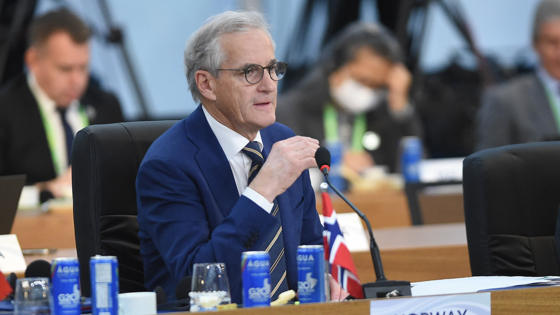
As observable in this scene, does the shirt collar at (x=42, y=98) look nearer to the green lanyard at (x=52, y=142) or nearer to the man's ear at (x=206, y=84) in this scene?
the green lanyard at (x=52, y=142)

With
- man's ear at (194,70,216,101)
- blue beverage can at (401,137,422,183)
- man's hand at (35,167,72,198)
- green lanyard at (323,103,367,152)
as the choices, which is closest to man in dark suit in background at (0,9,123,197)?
man's hand at (35,167,72,198)

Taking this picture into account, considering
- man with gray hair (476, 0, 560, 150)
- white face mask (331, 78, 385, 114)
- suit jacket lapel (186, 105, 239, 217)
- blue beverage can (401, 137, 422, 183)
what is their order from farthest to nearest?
1. white face mask (331, 78, 385, 114)
2. blue beverage can (401, 137, 422, 183)
3. man with gray hair (476, 0, 560, 150)
4. suit jacket lapel (186, 105, 239, 217)

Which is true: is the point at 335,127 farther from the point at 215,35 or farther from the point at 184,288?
the point at 184,288

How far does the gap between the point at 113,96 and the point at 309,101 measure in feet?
4.03

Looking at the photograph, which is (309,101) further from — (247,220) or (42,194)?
(247,220)

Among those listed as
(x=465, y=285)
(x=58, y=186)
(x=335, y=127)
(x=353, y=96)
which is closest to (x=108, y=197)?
(x=465, y=285)

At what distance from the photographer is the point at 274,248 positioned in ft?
5.11

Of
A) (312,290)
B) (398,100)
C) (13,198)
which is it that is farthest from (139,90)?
(312,290)

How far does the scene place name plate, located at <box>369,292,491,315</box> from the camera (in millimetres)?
1189

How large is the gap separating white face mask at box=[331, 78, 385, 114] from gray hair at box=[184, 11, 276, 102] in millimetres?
3110

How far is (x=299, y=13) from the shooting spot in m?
5.89

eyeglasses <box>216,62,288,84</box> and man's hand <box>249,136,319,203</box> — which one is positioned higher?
eyeglasses <box>216,62,288,84</box>

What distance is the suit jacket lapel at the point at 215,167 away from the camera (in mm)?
1600

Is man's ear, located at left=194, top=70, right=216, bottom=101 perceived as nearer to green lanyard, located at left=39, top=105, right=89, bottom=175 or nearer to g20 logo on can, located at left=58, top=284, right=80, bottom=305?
g20 logo on can, located at left=58, top=284, right=80, bottom=305
